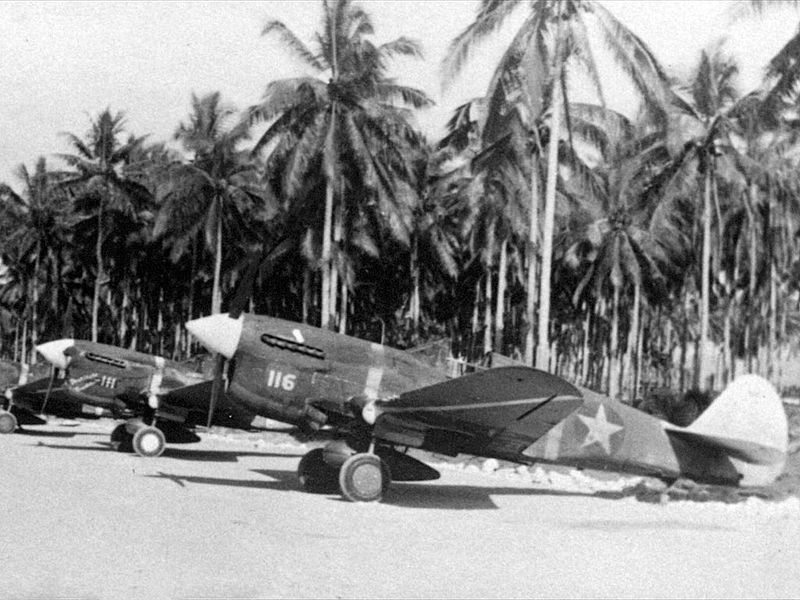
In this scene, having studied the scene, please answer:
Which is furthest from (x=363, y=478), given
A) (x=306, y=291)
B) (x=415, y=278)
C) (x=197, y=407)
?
(x=415, y=278)

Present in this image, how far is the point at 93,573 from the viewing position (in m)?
6.13

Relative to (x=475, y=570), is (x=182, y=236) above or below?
above

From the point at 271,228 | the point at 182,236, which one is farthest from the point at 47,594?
the point at 271,228

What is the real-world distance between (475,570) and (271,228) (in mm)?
36687

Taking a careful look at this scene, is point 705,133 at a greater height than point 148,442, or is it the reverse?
point 705,133

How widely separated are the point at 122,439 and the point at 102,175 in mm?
26212

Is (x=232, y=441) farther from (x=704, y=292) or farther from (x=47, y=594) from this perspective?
(x=47, y=594)

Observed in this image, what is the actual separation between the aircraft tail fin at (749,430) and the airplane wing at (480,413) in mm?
2364

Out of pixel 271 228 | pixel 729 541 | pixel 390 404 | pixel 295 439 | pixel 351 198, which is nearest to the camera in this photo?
pixel 729 541

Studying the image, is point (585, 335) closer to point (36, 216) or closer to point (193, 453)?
point (36, 216)

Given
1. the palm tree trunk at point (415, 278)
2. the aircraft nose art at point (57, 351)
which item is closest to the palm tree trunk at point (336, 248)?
the palm tree trunk at point (415, 278)

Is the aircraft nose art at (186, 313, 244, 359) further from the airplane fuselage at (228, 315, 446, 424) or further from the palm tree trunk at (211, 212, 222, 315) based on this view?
the palm tree trunk at (211, 212, 222, 315)

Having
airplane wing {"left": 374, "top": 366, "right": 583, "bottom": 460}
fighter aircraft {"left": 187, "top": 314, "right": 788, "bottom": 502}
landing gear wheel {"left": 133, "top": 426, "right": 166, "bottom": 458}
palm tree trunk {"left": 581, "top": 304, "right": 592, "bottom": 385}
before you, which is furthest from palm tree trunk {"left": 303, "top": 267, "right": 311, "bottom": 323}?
airplane wing {"left": 374, "top": 366, "right": 583, "bottom": 460}

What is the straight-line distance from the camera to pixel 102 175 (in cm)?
4197
